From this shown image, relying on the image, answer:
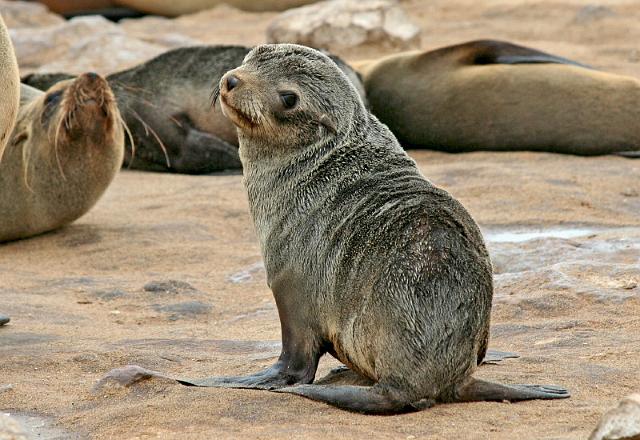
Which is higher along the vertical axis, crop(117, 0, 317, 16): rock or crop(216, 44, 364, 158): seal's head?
crop(216, 44, 364, 158): seal's head

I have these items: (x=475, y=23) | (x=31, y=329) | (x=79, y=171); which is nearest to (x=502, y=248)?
(x=31, y=329)

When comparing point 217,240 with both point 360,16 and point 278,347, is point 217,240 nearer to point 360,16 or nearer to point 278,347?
point 278,347

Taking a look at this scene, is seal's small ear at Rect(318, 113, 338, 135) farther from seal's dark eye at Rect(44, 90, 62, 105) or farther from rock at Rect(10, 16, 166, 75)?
rock at Rect(10, 16, 166, 75)

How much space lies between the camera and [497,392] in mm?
3768

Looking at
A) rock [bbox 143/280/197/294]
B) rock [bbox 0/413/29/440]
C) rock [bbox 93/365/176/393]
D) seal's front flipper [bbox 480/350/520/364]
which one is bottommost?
rock [bbox 143/280/197/294]

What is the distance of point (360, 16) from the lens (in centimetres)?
1311

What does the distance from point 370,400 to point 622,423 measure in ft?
2.88

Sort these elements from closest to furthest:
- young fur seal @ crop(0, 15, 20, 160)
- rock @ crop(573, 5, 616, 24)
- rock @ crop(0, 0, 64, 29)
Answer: young fur seal @ crop(0, 15, 20, 160)
rock @ crop(573, 5, 616, 24)
rock @ crop(0, 0, 64, 29)

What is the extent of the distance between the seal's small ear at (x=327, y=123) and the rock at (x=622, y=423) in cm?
151

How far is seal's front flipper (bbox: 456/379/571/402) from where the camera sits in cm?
374

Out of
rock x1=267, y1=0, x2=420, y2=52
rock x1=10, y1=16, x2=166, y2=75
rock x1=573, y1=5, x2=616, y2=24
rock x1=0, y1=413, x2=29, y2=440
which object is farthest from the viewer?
rock x1=573, y1=5, x2=616, y2=24

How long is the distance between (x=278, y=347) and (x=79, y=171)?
132 inches

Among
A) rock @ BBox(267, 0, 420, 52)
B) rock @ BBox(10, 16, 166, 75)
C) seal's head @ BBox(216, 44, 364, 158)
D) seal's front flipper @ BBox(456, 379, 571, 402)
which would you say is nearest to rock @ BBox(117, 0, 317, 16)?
rock @ BBox(10, 16, 166, 75)

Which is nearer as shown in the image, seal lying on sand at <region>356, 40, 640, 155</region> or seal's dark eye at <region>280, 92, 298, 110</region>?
seal's dark eye at <region>280, 92, 298, 110</region>
